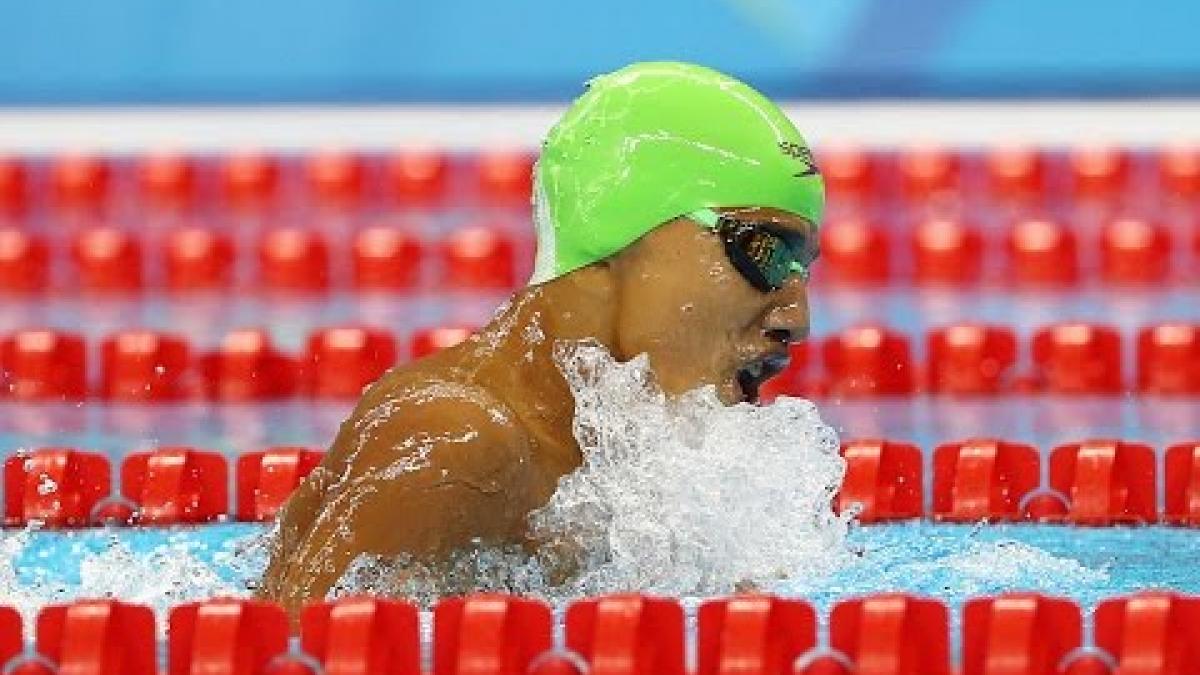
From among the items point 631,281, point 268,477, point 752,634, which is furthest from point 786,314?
point 268,477

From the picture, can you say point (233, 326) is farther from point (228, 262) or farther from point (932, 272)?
point (932, 272)

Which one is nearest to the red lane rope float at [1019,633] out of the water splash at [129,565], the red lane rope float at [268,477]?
the water splash at [129,565]

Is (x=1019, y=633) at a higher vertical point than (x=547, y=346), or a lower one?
lower

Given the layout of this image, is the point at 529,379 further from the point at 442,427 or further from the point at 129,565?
the point at 129,565

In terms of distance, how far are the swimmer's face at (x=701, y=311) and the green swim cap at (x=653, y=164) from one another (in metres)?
0.03

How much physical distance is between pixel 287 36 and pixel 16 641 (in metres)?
5.58

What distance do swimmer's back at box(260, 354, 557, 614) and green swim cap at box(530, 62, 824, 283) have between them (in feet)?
0.88

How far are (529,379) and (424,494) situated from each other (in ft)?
1.10

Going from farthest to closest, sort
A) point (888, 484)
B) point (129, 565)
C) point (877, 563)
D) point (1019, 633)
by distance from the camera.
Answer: point (888, 484), point (129, 565), point (877, 563), point (1019, 633)

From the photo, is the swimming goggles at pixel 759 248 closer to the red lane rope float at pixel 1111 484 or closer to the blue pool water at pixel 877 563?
the blue pool water at pixel 877 563

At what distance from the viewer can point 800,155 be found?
3488 mm

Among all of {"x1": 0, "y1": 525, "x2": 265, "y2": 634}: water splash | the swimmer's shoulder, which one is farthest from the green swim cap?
{"x1": 0, "y1": 525, "x2": 265, "y2": 634}: water splash

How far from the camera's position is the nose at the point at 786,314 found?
342 cm

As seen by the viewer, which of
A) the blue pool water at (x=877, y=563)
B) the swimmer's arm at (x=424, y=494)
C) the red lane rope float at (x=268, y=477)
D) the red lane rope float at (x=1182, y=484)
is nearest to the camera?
the swimmer's arm at (x=424, y=494)
